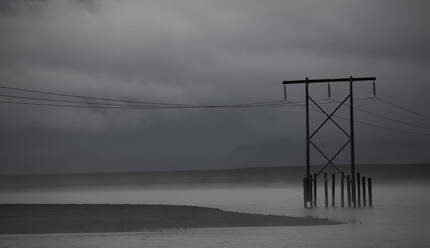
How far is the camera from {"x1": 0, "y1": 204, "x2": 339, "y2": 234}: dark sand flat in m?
41.2

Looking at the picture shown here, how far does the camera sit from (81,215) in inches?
1825

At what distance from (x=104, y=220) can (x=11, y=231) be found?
583 centimetres

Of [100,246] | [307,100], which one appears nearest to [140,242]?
[100,246]

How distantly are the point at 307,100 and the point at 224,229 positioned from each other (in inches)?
535

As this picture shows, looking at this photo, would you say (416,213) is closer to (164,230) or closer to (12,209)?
(164,230)

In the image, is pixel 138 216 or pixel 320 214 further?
pixel 320 214

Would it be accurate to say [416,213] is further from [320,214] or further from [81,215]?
[81,215]

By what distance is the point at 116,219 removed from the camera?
44625 mm

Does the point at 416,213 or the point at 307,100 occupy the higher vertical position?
the point at 307,100

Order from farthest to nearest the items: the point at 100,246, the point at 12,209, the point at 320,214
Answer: the point at 320,214, the point at 12,209, the point at 100,246

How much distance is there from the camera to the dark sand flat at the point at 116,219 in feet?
135

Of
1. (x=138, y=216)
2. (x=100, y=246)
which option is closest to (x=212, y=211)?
(x=138, y=216)

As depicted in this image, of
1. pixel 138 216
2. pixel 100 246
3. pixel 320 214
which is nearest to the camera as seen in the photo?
pixel 100 246

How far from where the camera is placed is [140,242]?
36.0 m
